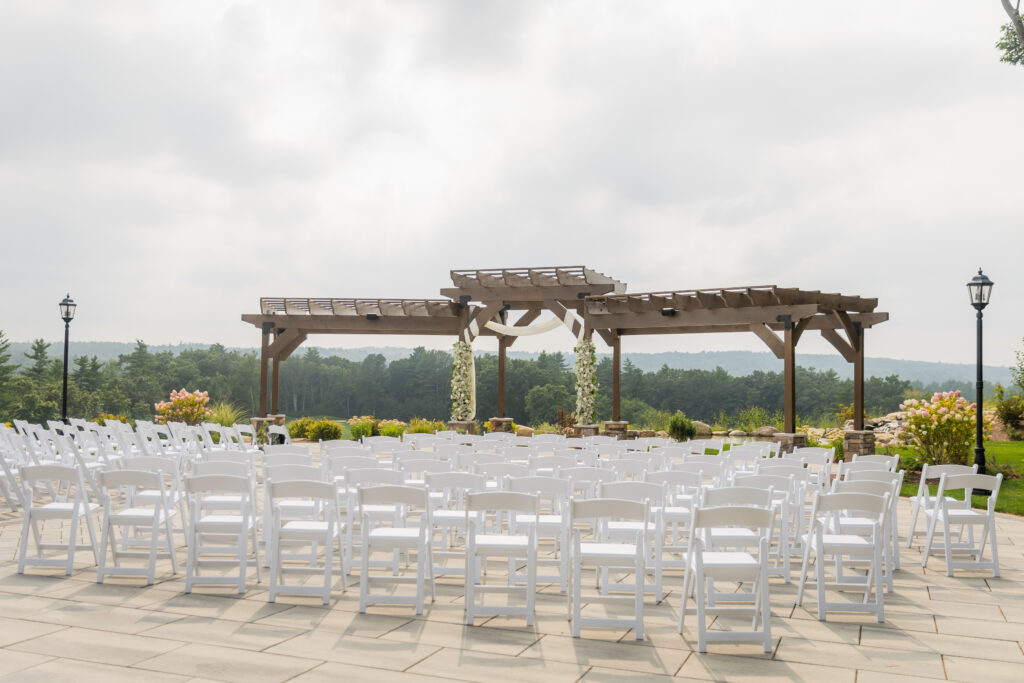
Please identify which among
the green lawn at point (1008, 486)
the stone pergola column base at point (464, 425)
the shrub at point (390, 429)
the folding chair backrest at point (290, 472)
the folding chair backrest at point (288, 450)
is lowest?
the green lawn at point (1008, 486)

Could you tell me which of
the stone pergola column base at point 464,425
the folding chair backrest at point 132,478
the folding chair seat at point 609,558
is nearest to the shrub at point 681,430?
the stone pergola column base at point 464,425

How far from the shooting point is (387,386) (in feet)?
137

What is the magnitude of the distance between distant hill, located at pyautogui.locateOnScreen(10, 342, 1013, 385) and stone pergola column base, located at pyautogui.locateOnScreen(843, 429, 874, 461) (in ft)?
81.0

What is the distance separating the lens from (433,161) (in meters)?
18.3

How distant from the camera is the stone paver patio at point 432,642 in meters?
3.34

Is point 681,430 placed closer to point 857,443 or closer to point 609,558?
point 857,443

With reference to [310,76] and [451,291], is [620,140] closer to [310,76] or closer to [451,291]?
[451,291]

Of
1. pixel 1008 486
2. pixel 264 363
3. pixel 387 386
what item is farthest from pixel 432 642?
pixel 387 386

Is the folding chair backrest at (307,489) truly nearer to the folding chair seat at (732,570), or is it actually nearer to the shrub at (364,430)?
the folding chair seat at (732,570)

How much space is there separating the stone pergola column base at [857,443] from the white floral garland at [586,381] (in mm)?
5183

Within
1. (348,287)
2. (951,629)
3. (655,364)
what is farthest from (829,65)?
(655,364)

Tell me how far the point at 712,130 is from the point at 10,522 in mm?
13194

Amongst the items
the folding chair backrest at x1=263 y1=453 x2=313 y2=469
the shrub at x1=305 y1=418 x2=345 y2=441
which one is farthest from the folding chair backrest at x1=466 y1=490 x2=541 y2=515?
the shrub at x1=305 y1=418 x2=345 y2=441

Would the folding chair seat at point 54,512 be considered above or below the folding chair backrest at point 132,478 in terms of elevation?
below
